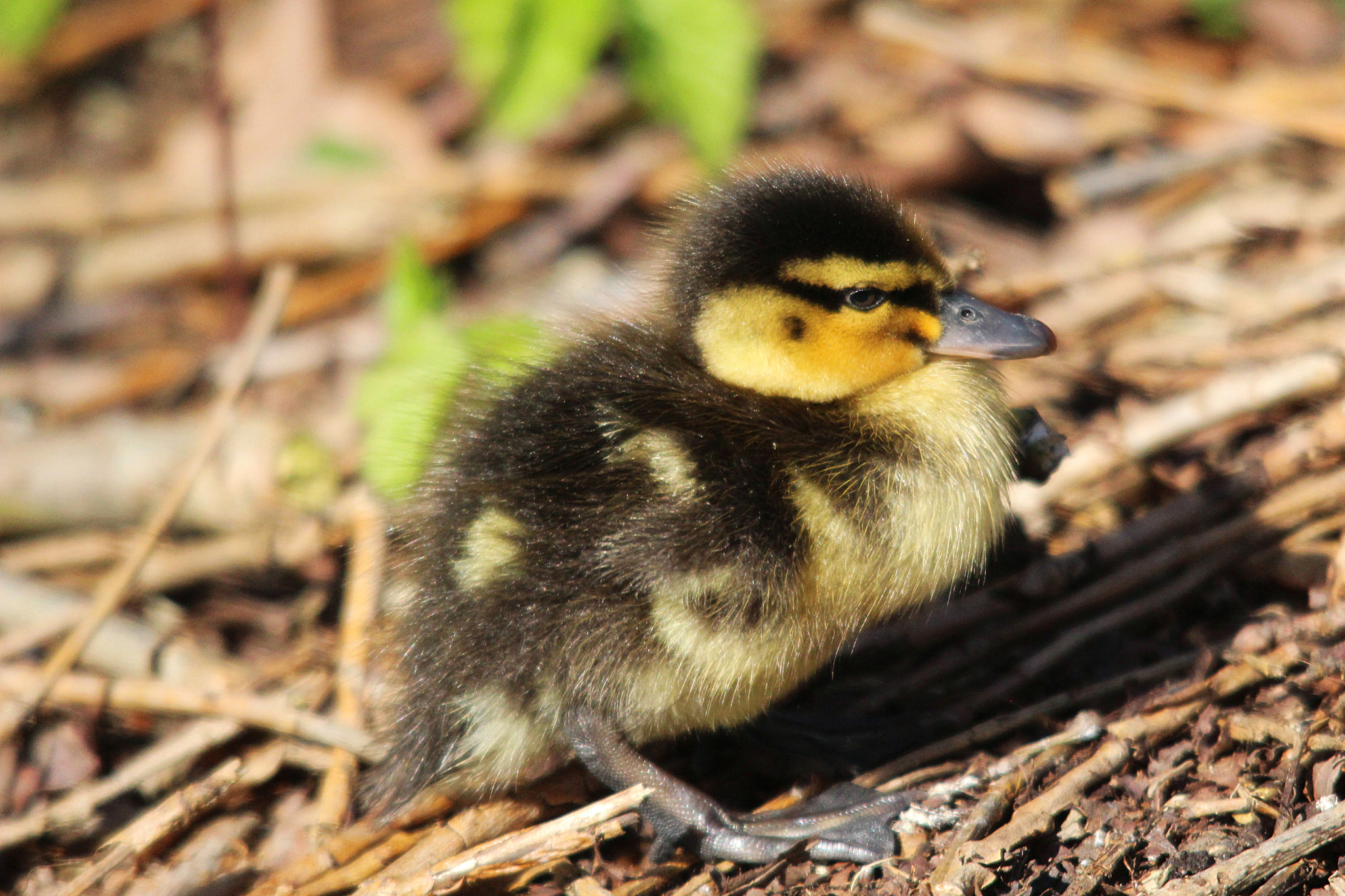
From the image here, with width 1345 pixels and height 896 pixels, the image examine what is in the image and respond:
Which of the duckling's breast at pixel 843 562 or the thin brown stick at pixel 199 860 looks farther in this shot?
the thin brown stick at pixel 199 860

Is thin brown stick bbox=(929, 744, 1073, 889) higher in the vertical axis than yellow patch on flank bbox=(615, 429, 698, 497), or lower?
lower

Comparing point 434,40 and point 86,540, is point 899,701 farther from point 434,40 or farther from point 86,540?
point 434,40

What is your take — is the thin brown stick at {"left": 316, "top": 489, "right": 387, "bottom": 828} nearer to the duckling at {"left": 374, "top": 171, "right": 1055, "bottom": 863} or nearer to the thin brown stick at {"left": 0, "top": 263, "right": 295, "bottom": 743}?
the duckling at {"left": 374, "top": 171, "right": 1055, "bottom": 863}

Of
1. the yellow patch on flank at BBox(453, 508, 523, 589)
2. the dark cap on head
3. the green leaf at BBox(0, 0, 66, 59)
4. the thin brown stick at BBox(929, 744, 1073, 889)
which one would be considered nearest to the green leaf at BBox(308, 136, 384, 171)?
the green leaf at BBox(0, 0, 66, 59)

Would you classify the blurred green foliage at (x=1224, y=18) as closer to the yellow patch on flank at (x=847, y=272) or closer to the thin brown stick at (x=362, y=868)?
the yellow patch on flank at (x=847, y=272)

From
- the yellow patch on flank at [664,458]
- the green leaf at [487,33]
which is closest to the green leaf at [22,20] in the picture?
the green leaf at [487,33]

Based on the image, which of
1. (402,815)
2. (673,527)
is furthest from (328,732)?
(673,527)
